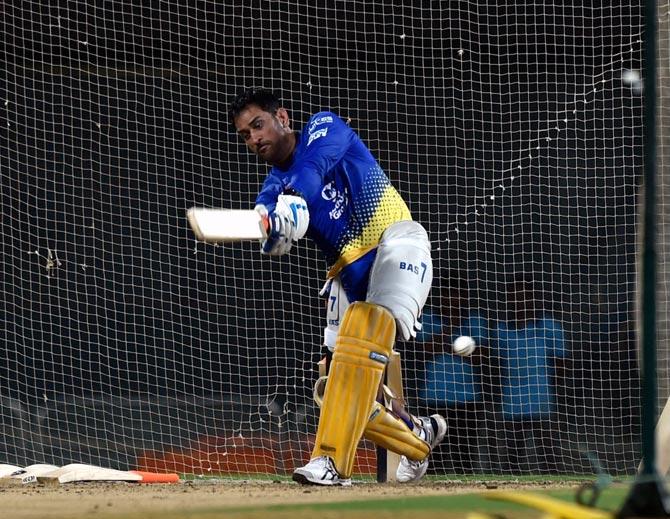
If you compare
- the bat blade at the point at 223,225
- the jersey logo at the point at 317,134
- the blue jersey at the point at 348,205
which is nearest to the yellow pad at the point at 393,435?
the blue jersey at the point at 348,205

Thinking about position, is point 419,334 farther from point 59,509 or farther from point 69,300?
point 59,509

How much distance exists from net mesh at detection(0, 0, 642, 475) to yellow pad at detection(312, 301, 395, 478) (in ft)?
11.1

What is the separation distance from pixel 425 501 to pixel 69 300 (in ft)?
18.1

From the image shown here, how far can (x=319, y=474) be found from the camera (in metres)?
5.25

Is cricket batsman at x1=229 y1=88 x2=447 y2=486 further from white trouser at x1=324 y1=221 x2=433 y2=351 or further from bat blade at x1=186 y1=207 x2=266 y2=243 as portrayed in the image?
bat blade at x1=186 y1=207 x2=266 y2=243

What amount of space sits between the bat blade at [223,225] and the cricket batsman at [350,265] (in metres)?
0.96

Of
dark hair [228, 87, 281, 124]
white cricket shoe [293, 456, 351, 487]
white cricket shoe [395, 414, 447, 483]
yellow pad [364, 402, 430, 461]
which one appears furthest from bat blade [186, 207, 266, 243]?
white cricket shoe [395, 414, 447, 483]

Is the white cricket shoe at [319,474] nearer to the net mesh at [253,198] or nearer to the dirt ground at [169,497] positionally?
the dirt ground at [169,497]

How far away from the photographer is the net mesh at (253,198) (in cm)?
891

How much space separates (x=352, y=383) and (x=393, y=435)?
0.52 m

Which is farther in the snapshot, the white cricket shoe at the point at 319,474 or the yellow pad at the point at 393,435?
the yellow pad at the point at 393,435

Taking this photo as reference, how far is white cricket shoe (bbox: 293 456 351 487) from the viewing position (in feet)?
17.2

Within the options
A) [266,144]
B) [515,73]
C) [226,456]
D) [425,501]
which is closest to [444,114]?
[515,73]

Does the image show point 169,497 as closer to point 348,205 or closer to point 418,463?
point 348,205
